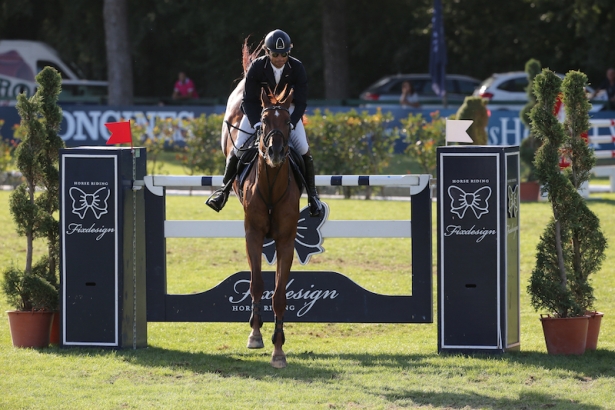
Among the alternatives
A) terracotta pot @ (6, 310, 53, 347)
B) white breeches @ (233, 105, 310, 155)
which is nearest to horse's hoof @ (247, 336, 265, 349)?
white breeches @ (233, 105, 310, 155)

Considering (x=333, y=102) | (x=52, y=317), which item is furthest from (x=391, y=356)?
(x=333, y=102)

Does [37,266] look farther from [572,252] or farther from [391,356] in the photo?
[572,252]

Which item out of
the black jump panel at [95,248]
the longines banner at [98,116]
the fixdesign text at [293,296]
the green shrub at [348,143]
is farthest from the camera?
the longines banner at [98,116]

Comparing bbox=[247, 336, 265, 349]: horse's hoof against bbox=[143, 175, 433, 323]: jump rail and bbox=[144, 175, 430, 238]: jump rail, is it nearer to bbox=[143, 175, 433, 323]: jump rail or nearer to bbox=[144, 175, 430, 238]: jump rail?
bbox=[143, 175, 433, 323]: jump rail

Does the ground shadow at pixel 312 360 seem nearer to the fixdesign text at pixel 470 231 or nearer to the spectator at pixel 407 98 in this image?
the fixdesign text at pixel 470 231

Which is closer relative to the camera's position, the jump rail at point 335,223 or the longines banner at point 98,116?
the jump rail at point 335,223

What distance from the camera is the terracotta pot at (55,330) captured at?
7963 mm

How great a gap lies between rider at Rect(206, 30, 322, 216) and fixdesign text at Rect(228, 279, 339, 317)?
2.20ft

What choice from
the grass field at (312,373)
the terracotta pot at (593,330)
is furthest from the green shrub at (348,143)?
the terracotta pot at (593,330)

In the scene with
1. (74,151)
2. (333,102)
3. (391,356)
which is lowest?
(391,356)

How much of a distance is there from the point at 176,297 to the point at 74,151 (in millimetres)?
1409

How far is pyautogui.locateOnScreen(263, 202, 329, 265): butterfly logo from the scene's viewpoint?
26.5ft

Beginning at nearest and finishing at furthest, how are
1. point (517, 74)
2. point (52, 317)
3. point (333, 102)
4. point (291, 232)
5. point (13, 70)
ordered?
1. point (291, 232)
2. point (52, 317)
3. point (333, 102)
4. point (517, 74)
5. point (13, 70)

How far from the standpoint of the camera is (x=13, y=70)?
34094mm
